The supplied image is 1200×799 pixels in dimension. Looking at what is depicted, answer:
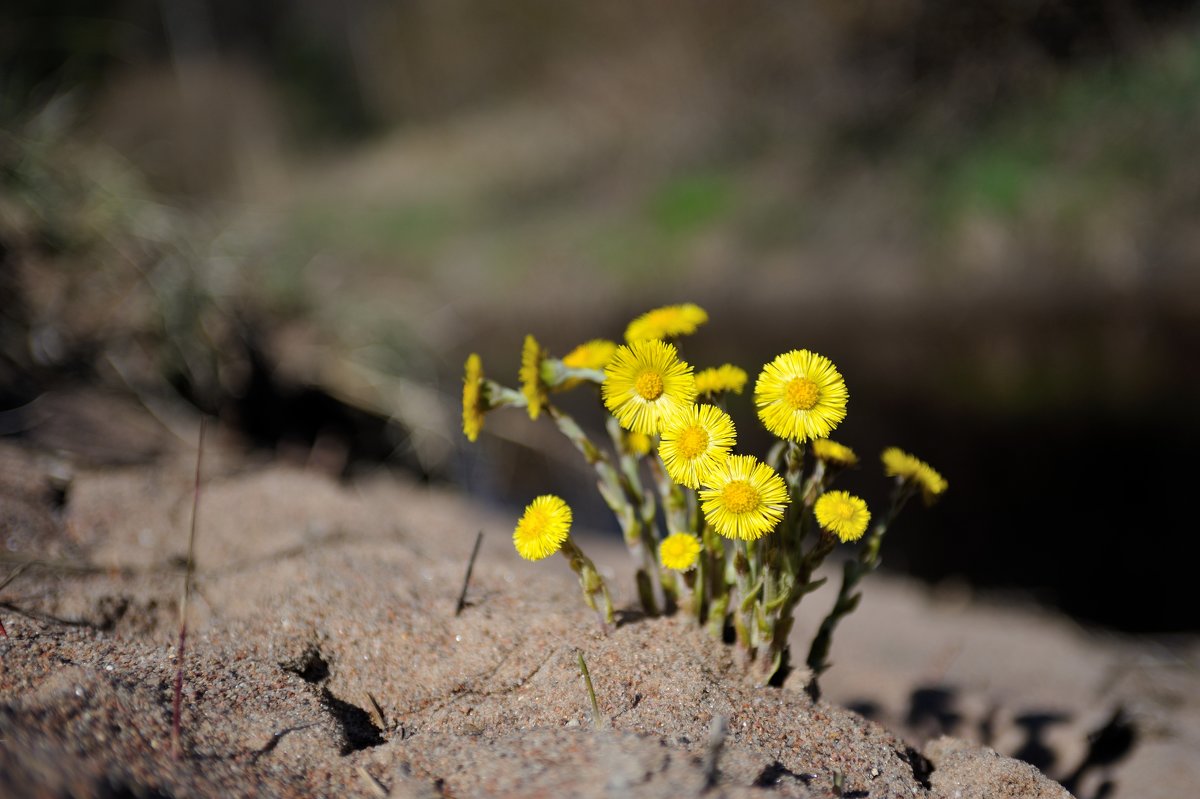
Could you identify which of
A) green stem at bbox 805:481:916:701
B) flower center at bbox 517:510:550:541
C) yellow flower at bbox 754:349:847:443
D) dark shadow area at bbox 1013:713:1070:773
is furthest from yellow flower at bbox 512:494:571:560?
dark shadow area at bbox 1013:713:1070:773

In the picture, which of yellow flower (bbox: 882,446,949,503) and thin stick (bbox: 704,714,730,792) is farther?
yellow flower (bbox: 882,446,949,503)

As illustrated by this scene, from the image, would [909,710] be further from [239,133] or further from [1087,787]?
[239,133]

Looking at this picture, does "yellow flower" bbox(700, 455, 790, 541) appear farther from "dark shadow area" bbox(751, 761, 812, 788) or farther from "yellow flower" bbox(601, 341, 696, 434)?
"dark shadow area" bbox(751, 761, 812, 788)

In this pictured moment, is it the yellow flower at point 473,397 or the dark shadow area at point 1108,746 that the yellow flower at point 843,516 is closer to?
the yellow flower at point 473,397

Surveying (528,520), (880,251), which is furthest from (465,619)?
(880,251)

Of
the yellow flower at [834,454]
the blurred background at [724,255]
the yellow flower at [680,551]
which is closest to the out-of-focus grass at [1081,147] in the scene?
the blurred background at [724,255]
